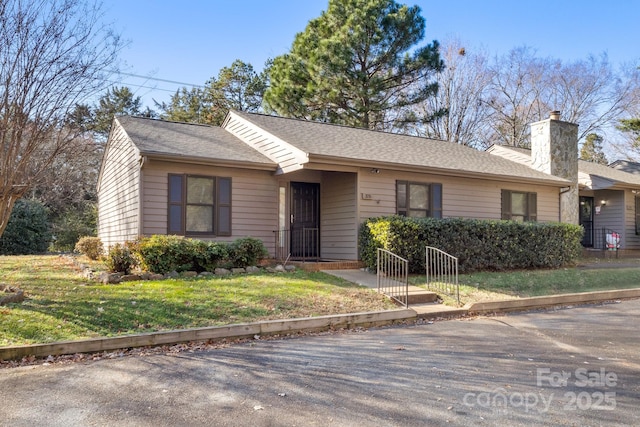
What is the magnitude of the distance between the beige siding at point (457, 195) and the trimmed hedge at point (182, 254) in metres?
3.16

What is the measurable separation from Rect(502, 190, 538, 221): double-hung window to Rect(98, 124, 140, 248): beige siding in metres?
10.5

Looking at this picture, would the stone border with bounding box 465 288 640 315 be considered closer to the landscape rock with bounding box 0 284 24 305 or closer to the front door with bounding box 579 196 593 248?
the landscape rock with bounding box 0 284 24 305

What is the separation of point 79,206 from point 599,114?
107 feet

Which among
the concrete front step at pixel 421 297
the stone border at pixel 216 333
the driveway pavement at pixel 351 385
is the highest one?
the concrete front step at pixel 421 297

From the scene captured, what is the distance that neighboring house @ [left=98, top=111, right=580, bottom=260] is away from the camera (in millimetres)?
11172

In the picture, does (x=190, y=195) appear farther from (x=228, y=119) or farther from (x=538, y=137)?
(x=538, y=137)

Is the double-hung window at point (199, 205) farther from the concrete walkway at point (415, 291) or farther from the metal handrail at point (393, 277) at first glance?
the metal handrail at point (393, 277)

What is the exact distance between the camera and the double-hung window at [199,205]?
11172mm

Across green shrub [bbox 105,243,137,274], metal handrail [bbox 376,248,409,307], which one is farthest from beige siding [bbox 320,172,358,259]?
green shrub [bbox 105,243,137,274]

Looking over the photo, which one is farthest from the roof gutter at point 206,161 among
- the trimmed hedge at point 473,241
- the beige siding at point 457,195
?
the trimmed hedge at point 473,241

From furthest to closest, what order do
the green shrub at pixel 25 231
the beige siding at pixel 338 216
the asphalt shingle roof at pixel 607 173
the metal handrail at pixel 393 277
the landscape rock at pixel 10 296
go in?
the green shrub at pixel 25 231, the asphalt shingle roof at pixel 607 173, the beige siding at pixel 338 216, the metal handrail at pixel 393 277, the landscape rock at pixel 10 296

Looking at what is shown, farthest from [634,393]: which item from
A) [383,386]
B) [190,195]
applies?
[190,195]

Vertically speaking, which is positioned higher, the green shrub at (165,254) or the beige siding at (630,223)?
the beige siding at (630,223)

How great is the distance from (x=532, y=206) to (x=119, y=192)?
40.7ft
